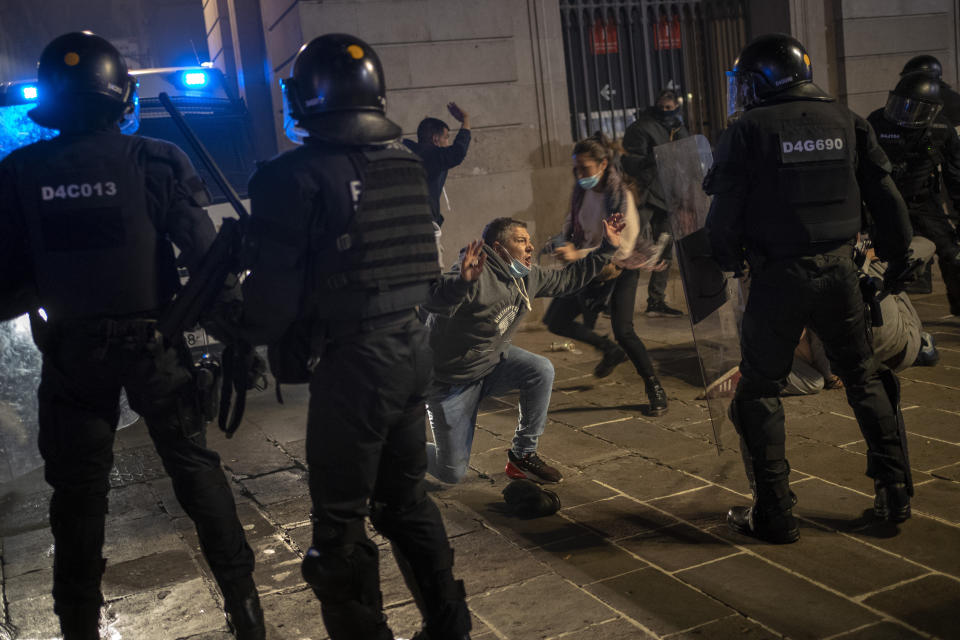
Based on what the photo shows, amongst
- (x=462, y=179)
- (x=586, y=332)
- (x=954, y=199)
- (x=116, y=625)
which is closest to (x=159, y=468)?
(x=116, y=625)

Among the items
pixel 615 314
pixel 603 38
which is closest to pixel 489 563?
pixel 615 314

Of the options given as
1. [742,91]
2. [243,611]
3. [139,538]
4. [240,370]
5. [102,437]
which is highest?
[742,91]

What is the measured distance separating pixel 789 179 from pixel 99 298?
8.51 ft

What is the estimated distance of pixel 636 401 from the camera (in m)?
6.32

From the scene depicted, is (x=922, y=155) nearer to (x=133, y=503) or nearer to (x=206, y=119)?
(x=133, y=503)

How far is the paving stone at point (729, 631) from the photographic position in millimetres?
3102

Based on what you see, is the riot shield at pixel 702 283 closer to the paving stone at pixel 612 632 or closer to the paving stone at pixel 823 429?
the paving stone at pixel 823 429

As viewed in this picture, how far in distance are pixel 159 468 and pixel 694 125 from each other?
7.76 m

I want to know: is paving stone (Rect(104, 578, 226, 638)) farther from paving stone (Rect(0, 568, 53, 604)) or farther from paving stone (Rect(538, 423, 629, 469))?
paving stone (Rect(538, 423, 629, 469))

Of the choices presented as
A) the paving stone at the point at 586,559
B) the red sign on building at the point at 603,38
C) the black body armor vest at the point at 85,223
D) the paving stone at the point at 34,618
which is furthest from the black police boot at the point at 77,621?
the red sign on building at the point at 603,38

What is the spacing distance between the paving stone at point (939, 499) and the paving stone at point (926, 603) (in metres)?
0.65

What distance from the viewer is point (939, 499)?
414 cm

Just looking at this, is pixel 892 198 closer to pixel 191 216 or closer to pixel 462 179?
pixel 191 216

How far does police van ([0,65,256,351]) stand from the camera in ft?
26.0
